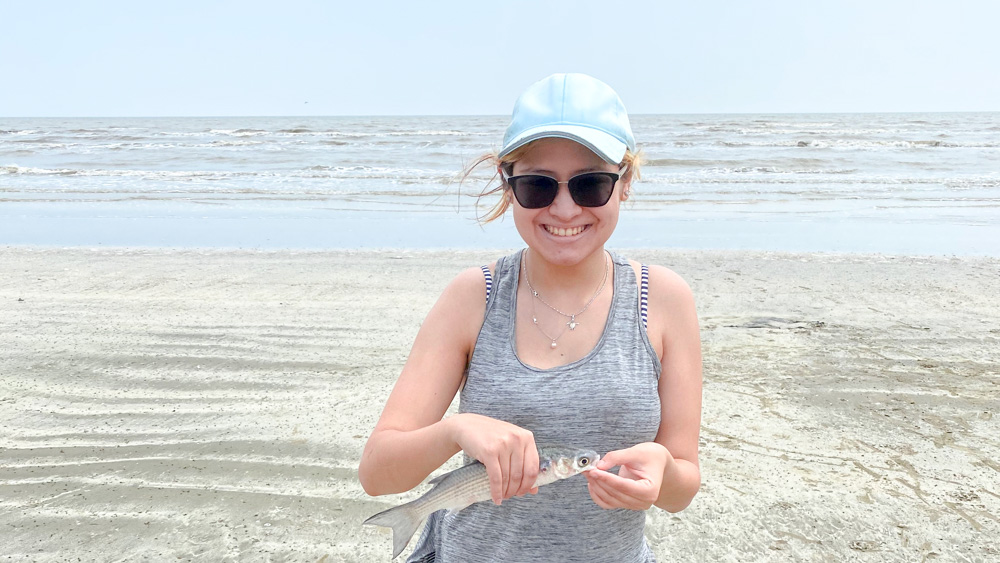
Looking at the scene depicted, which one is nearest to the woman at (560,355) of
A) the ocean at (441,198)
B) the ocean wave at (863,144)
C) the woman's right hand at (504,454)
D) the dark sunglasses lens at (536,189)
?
the dark sunglasses lens at (536,189)

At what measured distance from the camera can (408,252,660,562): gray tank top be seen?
1.81 meters

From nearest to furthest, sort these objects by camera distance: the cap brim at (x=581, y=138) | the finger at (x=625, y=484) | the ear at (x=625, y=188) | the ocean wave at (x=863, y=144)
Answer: the finger at (x=625, y=484)
the cap brim at (x=581, y=138)
the ear at (x=625, y=188)
the ocean wave at (x=863, y=144)

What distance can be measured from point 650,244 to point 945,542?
7.98 meters

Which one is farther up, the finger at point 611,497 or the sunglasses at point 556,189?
the sunglasses at point 556,189

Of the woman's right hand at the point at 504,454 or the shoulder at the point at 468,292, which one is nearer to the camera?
the woman's right hand at the point at 504,454

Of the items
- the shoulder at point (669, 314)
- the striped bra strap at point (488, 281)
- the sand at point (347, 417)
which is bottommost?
the sand at point (347, 417)

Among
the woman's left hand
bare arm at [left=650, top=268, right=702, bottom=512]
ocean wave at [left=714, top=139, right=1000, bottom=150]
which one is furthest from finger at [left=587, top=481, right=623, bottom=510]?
ocean wave at [left=714, top=139, right=1000, bottom=150]

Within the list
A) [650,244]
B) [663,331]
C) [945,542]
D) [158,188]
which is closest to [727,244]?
[650,244]

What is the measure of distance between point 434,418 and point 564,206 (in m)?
0.63

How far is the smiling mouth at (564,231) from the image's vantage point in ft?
6.25

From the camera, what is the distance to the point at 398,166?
24.3 metres

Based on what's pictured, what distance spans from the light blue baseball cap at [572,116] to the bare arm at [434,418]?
411 millimetres

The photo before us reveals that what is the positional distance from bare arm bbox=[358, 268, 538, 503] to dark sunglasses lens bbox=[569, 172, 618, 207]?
13.1 inches

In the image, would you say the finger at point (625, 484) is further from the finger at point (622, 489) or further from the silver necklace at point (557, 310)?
the silver necklace at point (557, 310)
